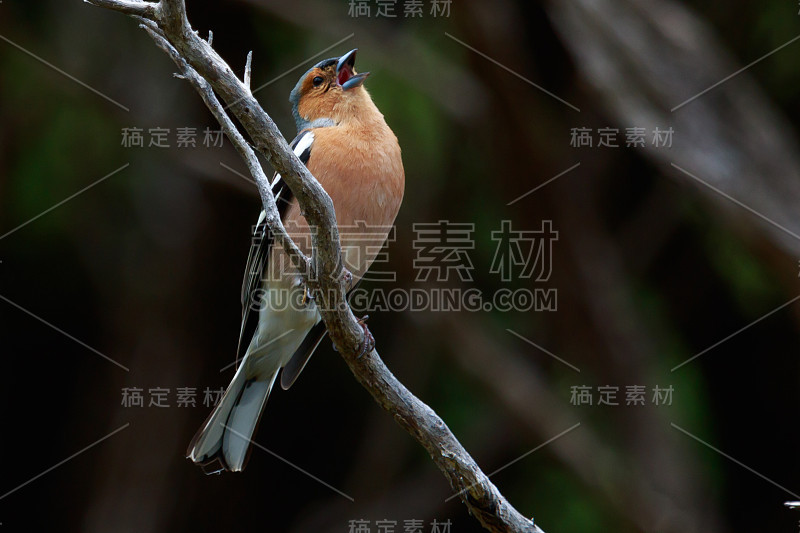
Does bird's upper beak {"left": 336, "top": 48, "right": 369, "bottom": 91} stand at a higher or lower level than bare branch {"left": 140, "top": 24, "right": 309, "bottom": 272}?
higher

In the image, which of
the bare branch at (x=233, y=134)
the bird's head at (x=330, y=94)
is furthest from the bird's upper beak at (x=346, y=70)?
the bare branch at (x=233, y=134)

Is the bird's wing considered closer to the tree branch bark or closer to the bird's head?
the bird's head

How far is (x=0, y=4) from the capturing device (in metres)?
5.64

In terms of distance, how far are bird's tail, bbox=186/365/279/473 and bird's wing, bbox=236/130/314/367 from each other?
0.18 m

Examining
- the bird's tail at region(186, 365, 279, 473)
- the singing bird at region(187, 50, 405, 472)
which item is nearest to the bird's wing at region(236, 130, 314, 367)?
the singing bird at region(187, 50, 405, 472)

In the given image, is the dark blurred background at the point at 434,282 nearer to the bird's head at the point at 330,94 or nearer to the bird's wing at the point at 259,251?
the bird's head at the point at 330,94

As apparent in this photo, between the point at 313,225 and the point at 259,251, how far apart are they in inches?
45.7

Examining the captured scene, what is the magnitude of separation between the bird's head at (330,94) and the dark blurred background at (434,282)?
3.85 ft

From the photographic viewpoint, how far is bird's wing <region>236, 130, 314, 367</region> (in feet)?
12.2

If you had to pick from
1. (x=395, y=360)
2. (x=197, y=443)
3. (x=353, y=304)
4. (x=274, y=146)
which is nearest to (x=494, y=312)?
(x=395, y=360)

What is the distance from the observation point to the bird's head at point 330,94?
400 centimetres

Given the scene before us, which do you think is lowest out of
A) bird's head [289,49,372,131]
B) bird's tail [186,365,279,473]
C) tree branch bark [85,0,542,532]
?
bird's tail [186,365,279,473]

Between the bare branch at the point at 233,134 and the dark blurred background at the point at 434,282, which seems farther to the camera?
the dark blurred background at the point at 434,282

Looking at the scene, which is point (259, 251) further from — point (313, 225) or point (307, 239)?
point (313, 225)
